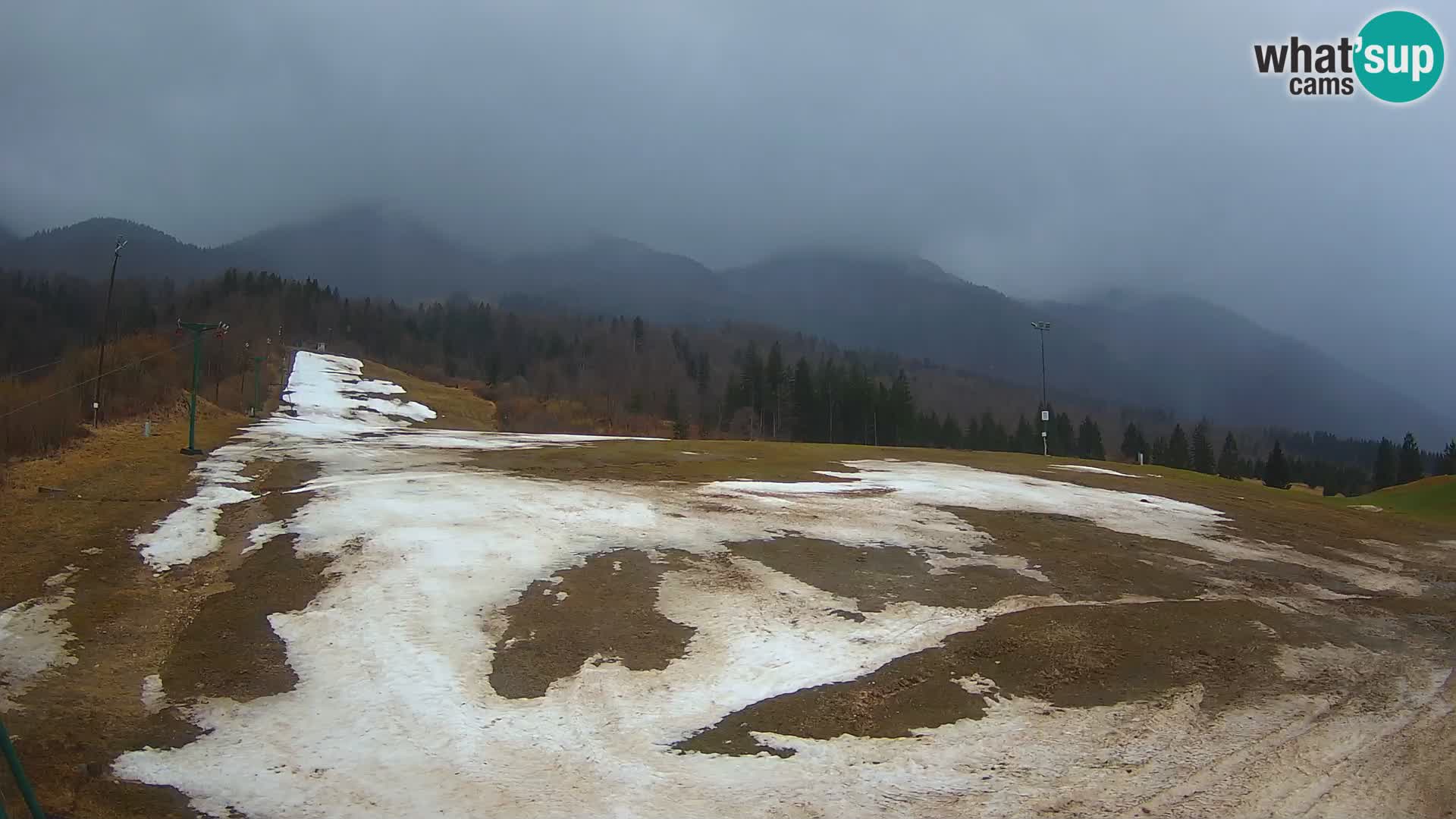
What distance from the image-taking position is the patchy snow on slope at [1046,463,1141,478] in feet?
109

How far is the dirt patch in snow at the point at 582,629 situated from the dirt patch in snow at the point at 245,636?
2.31 metres

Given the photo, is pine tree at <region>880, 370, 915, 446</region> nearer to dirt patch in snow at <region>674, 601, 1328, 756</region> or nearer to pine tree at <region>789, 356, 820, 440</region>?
pine tree at <region>789, 356, 820, 440</region>

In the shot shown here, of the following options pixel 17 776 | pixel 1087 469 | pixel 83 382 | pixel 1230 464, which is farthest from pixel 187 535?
pixel 1230 464

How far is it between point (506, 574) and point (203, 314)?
132m

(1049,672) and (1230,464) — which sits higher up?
(1049,672)

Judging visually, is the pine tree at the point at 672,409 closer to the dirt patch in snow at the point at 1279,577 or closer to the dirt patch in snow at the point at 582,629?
the dirt patch in snow at the point at 1279,577

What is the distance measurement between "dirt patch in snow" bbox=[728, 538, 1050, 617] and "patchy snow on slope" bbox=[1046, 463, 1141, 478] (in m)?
21.6

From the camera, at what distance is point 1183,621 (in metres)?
11.2

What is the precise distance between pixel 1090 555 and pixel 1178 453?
106 m

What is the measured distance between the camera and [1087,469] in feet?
113

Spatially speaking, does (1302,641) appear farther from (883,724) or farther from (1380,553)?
(1380,553)

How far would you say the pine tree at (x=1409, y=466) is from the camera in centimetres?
10175

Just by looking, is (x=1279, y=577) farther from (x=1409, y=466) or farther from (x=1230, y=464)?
(x=1230, y=464)

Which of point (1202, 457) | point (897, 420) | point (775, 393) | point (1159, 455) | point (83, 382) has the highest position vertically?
point (775, 393)
